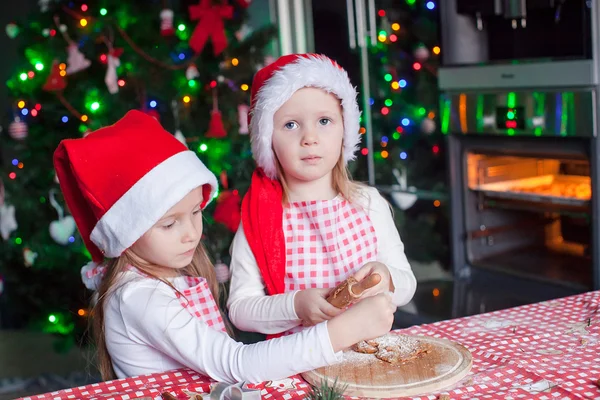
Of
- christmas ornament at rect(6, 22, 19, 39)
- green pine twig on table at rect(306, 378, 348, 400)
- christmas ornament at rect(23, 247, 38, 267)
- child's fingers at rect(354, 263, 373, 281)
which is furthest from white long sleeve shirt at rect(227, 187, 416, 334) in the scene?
christmas ornament at rect(6, 22, 19, 39)

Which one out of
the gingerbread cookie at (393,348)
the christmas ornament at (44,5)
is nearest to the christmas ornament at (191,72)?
the christmas ornament at (44,5)

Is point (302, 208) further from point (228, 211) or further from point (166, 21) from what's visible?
point (166, 21)

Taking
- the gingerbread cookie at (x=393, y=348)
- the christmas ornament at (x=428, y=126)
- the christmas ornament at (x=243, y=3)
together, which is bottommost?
the gingerbread cookie at (x=393, y=348)

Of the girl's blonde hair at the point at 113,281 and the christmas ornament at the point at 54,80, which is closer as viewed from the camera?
the girl's blonde hair at the point at 113,281

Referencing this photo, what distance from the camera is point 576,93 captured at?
8.70ft

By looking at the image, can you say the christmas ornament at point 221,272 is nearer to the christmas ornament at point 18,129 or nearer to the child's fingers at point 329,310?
the christmas ornament at point 18,129

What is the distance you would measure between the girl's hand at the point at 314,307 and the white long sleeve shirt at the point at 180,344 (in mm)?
127

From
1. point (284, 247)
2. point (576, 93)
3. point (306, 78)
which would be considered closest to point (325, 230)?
point (284, 247)

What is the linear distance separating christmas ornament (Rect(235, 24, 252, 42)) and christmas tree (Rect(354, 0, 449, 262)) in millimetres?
579

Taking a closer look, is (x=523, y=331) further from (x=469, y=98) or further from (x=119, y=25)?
(x=119, y=25)

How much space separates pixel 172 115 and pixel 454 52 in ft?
4.07

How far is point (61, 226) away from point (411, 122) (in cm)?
159

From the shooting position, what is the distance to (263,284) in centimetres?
154

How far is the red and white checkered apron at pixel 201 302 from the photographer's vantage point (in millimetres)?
1376
